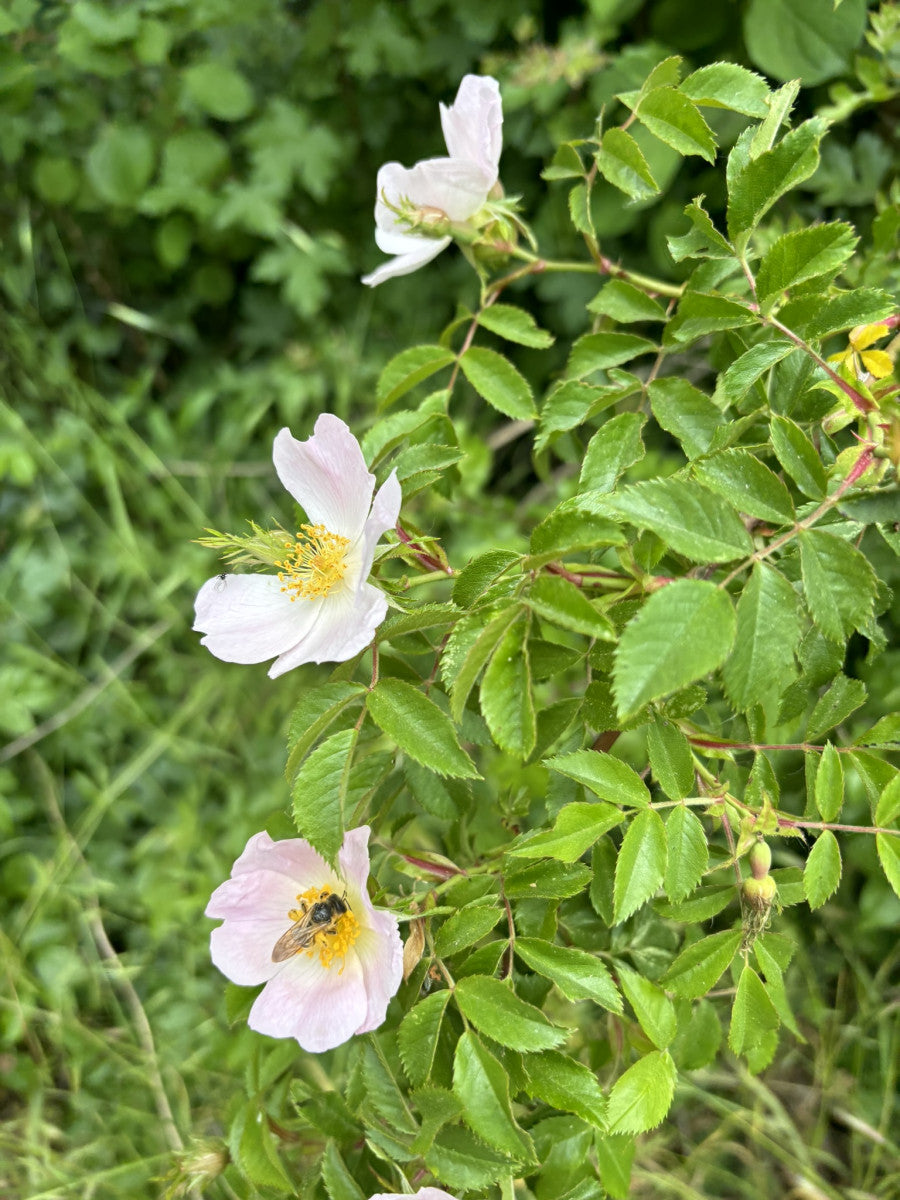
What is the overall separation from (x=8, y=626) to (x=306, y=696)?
157cm

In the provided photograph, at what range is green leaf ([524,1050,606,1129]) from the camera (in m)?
0.62

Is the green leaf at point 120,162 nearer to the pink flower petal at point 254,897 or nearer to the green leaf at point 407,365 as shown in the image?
the green leaf at point 407,365

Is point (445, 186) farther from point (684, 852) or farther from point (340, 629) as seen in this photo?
point (684, 852)

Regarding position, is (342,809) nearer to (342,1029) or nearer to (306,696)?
(306,696)

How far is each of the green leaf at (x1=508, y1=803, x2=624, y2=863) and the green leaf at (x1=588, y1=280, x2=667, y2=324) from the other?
420mm

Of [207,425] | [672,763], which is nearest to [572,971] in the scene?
[672,763]

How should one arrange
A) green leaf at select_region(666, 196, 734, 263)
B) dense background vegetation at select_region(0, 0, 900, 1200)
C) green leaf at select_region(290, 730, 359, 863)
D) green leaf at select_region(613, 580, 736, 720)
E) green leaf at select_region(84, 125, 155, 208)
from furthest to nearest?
green leaf at select_region(84, 125, 155, 208) < dense background vegetation at select_region(0, 0, 900, 1200) < green leaf at select_region(666, 196, 734, 263) < green leaf at select_region(290, 730, 359, 863) < green leaf at select_region(613, 580, 736, 720)

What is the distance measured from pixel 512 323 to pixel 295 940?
1.89ft

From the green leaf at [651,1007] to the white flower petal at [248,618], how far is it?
1.18 ft

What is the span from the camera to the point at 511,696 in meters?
0.58

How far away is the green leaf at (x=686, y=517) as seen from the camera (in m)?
0.53

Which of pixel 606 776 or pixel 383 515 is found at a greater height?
pixel 383 515

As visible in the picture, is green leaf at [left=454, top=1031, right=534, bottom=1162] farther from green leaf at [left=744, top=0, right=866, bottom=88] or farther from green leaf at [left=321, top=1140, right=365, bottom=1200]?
green leaf at [left=744, top=0, right=866, bottom=88]

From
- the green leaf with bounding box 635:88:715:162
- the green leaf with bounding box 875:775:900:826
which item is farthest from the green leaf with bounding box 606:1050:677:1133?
the green leaf with bounding box 635:88:715:162
